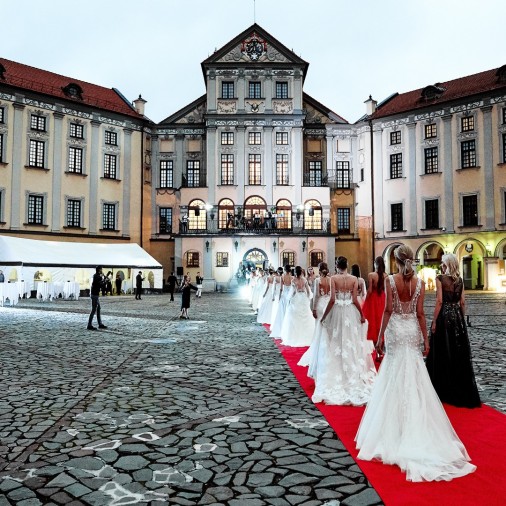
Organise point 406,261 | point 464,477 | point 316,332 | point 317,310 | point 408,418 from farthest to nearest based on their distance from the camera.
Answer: point 317,310
point 316,332
point 406,261
point 408,418
point 464,477

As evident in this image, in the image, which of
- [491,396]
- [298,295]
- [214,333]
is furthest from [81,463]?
[214,333]

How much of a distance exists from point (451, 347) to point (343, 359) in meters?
1.55

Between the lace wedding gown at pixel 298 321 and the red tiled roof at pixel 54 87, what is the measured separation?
113 ft

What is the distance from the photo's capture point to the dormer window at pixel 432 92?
42656mm

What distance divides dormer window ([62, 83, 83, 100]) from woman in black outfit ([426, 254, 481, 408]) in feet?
137

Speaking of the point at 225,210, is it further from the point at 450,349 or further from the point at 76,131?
the point at 450,349

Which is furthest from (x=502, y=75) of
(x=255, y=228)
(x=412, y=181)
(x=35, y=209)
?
(x=35, y=209)

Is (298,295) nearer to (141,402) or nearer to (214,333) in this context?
(214,333)

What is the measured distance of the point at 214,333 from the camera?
14664 mm

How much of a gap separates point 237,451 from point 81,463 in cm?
146

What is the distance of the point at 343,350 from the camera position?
7.62 metres

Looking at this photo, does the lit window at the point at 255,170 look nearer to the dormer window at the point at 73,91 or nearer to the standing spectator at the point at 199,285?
the standing spectator at the point at 199,285

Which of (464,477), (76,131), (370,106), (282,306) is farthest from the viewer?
(370,106)

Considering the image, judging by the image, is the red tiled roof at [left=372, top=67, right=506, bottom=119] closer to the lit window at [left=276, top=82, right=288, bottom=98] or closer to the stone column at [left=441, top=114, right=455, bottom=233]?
the stone column at [left=441, top=114, right=455, bottom=233]
